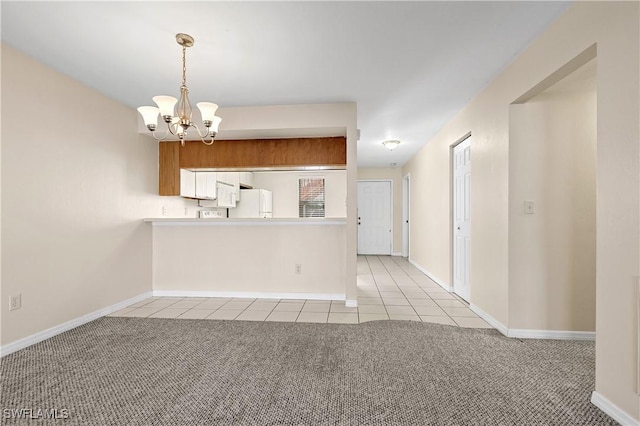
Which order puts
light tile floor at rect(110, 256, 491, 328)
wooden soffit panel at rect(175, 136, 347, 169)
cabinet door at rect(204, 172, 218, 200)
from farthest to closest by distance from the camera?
cabinet door at rect(204, 172, 218, 200), wooden soffit panel at rect(175, 136, 347, 169), light tile floor at rect(110, 256, 491, 328)

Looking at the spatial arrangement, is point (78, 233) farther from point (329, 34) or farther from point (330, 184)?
point (330, 184)

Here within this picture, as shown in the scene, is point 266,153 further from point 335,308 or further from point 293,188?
point 293,188

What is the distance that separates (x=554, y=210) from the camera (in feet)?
8.28

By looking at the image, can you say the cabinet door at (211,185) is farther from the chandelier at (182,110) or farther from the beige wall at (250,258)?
the chandelier at (182,110)

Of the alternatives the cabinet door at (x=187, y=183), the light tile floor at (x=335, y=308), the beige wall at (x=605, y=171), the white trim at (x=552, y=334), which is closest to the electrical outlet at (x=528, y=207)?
the beige wall at (x=605, y=171)

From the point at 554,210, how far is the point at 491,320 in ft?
3.81

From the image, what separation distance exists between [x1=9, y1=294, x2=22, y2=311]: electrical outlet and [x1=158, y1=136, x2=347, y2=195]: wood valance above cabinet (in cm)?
199

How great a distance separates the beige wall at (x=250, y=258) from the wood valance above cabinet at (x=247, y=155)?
29.6 inches

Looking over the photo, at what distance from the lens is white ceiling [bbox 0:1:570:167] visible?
6.21ft

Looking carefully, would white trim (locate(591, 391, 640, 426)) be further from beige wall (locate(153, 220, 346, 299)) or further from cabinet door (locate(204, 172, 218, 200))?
cabinet door (locate(204, 172, 218, 200))

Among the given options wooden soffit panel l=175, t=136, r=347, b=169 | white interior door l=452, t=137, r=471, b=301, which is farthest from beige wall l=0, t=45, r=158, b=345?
white interior door l=452, t=137, r=471, b=301

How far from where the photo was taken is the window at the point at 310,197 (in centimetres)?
725

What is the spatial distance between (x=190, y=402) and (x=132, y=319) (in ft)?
6.02

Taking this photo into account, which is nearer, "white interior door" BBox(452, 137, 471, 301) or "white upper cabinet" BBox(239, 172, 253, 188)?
"white interior door" BBox(452, 137, 471, 301)
